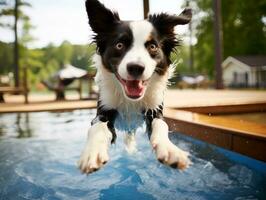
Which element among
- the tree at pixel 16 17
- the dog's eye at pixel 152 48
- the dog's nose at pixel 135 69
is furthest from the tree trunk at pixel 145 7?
the tree at pixel 16 17

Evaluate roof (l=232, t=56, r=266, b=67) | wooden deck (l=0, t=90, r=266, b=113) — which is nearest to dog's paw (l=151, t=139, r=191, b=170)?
wooden deck (l=0, t=90, r=266, b=113)

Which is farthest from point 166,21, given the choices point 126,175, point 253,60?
point 253,60

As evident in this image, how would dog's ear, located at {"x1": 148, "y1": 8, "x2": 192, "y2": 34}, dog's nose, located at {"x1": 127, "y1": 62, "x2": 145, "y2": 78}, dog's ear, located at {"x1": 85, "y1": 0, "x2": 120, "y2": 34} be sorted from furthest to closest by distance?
dog's ear, located at {"x1": 148, "y1": 8, "x2": 192, "y2": 34}, dog's ear, located at {"x1": 85, "y1": 0, "x2": 120, "y2": 34}, dog's nose, located at {"x1": 127, "y1": 62, "x2": 145, "y2": 78}

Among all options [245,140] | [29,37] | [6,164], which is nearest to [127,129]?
[245,140]

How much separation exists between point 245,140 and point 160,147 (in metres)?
1.53

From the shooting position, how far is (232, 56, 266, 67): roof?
2808 centimetres

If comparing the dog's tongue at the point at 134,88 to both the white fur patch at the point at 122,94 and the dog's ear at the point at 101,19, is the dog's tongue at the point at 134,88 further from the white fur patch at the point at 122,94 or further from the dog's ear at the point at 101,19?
the dog's ear at the point at 101,19

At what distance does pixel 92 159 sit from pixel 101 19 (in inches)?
59.5

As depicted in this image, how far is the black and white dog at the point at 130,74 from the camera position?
262 centimetres

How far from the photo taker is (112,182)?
418 cm

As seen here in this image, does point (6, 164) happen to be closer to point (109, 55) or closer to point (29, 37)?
point (109, 55)

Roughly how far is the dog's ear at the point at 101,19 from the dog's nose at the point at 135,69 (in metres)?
0.74

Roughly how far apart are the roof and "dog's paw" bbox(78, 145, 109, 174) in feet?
87.2

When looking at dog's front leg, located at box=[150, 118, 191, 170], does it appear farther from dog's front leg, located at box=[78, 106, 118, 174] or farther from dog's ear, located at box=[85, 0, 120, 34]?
dog's ear, located at box=[85, 0, 120, 34]
